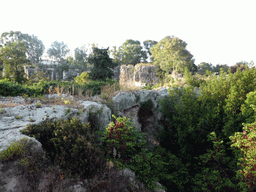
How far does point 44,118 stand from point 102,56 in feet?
30.0

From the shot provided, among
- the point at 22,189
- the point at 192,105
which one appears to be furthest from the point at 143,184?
the point at 192,105

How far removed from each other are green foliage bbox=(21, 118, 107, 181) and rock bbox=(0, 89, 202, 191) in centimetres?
27

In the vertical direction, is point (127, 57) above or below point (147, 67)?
above

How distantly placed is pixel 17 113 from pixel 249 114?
24.7ft

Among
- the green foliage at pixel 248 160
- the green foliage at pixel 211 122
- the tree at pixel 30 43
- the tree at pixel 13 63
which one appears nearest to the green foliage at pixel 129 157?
the green foliage at pixel 211 122

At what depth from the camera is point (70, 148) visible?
3.66 meters

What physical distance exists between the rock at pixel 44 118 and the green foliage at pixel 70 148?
0.89ft

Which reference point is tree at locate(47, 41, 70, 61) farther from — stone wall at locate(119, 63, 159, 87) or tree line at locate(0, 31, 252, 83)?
stone wall at locate(119, 63, 159, 87)

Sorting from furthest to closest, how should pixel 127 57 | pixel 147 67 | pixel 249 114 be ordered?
pixel 127 57
pixel 147 67
pixel 249 114

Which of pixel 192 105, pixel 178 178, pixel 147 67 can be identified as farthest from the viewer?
pixel 147 67

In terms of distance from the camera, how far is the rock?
296 cm

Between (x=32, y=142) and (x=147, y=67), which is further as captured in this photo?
(x=147, y=67)

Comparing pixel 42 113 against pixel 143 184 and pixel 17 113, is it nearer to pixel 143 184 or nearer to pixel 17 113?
pixel 17 113

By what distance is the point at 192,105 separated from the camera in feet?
20.0
